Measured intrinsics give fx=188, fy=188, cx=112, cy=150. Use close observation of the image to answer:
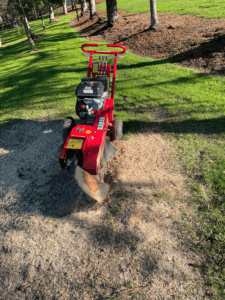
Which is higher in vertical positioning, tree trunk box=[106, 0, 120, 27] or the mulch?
tree trunk box=[106, 0, 120, 27]

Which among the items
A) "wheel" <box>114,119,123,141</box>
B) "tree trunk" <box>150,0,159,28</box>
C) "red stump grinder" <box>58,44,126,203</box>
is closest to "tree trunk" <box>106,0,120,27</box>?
"tree trunk" <box>150,0,159,28</box>

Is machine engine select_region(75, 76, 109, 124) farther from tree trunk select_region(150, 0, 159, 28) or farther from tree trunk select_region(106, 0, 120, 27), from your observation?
tree trunk select_region(106, 0, 120, 27)

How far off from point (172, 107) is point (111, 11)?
1361cm

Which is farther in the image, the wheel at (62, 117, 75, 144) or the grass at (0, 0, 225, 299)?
the wheel at (62, 117, 75, 144)

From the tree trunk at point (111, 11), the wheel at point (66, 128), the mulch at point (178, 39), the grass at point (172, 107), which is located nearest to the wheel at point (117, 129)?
the grass at point (172, 107)

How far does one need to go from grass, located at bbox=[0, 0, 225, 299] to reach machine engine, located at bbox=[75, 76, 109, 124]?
1741 mm

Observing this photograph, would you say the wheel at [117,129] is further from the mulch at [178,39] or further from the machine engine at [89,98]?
the mulch at [178,39]

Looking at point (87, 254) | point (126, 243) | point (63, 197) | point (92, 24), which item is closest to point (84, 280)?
point (87, 254)

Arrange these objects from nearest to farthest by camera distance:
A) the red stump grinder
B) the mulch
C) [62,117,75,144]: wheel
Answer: the red stump grinder
[62,117,75,144]: wheel
the mulch

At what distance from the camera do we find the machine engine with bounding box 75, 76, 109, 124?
505 cm

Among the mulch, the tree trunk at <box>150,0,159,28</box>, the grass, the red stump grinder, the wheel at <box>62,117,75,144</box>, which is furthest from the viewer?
the tree trunk at <box>150,0,159,28</box>

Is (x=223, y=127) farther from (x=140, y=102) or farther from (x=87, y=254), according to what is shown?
(x=87, y=254)

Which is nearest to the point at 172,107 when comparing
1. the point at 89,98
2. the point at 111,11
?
the point at 89,98

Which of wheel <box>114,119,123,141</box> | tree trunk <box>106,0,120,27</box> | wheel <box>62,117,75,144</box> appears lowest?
wheel <box>114,119,123,141</box>
